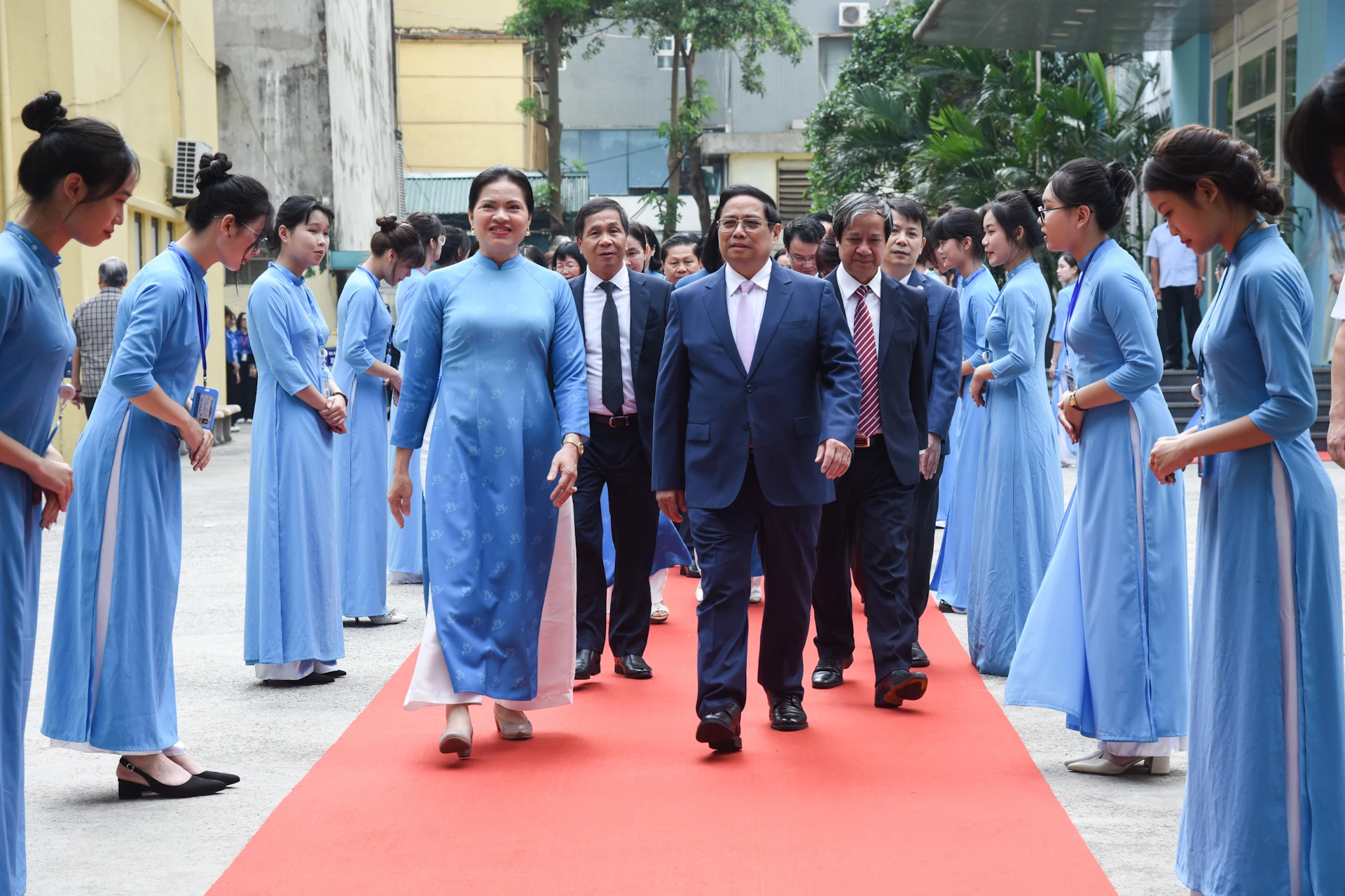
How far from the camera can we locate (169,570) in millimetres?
4211

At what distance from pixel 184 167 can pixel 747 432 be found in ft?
43.9

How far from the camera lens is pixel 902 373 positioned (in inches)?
210

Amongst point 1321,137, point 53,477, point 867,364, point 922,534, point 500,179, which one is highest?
point 500,179

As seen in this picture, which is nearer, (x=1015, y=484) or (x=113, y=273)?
(x=1015, y=484)

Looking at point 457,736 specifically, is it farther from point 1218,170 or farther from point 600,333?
point 1218,170

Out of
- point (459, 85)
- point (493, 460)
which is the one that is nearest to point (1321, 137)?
point (493, 460)

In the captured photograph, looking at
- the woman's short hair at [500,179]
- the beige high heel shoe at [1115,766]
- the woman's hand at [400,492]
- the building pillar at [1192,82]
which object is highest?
the building pillar at [1192,82]

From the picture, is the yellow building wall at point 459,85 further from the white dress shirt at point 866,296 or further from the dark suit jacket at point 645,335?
the white dress shirt at point 866,296

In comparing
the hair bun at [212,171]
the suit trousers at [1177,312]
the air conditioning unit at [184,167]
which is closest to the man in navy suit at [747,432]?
the hair bun at [212,171]

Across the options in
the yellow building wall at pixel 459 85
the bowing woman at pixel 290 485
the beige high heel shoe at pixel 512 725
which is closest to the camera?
the beige high heel shoe at pixel 512 725

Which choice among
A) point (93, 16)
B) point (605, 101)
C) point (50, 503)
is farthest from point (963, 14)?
point (605, 101)

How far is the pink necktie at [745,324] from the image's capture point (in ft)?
15.6

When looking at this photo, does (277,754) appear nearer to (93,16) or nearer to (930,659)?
(930,659)

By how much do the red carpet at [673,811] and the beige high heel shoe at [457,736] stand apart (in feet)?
0.17
